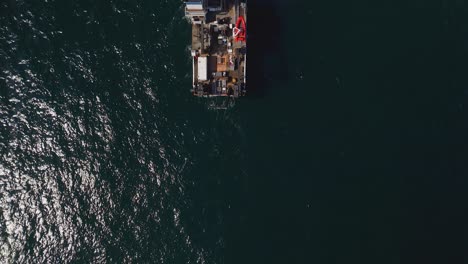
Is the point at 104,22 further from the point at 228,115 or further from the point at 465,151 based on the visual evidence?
the point at 465,151

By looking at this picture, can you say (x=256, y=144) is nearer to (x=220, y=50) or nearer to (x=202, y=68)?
(x=202, y=68)

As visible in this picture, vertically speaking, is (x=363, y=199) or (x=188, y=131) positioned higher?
(x=188, y=131)

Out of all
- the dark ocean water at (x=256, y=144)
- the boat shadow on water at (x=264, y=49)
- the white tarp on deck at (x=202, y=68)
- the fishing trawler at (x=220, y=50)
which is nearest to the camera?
the fishing trawler at (x=220, y=50)

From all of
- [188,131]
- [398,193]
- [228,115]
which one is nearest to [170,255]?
[188,131]

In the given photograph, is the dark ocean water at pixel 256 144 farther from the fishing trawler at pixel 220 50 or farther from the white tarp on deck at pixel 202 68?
the white tarp on deck at pixel 202 68

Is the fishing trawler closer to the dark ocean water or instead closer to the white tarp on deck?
the white tarp on deck

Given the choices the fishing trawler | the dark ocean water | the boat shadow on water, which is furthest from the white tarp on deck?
the boat shadow on water

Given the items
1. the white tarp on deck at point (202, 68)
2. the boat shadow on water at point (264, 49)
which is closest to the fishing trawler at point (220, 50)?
the white tarp on deck at point (202, 68)
